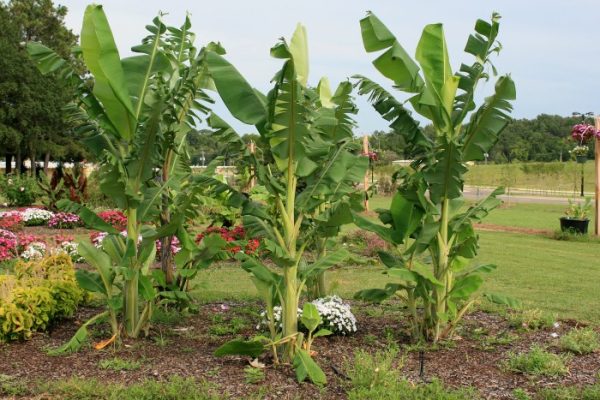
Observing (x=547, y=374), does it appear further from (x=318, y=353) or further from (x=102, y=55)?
(x=102, y=55)

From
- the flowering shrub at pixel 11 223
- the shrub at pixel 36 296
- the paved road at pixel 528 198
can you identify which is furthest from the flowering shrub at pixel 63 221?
the paved road at pixel 528 198

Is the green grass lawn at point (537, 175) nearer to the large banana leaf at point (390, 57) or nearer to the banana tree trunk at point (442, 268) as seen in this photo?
the banana tree trunk at point (442, 268)

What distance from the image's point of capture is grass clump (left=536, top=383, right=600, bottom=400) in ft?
16.2

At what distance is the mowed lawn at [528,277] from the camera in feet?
29.2

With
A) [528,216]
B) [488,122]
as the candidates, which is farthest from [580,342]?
[528,216]

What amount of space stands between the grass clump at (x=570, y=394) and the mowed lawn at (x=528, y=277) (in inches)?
109

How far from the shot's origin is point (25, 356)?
19.7 ft

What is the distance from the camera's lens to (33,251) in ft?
37.6

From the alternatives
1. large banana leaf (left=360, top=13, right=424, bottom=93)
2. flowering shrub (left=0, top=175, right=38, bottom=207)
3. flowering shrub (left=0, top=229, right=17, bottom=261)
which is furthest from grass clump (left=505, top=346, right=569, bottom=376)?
flowering shrub (left=0, top=175, right=38, bottom=207)

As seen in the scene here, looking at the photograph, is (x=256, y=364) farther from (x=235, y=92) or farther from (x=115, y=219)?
(x=115, y=219)

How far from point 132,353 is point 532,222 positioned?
19296 mm

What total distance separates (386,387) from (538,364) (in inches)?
61.0

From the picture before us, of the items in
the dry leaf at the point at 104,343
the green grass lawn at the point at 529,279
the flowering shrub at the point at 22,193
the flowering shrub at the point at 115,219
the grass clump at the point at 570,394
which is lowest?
the green grass lawn at the point at 529,279

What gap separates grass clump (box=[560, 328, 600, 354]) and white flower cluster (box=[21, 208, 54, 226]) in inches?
643
